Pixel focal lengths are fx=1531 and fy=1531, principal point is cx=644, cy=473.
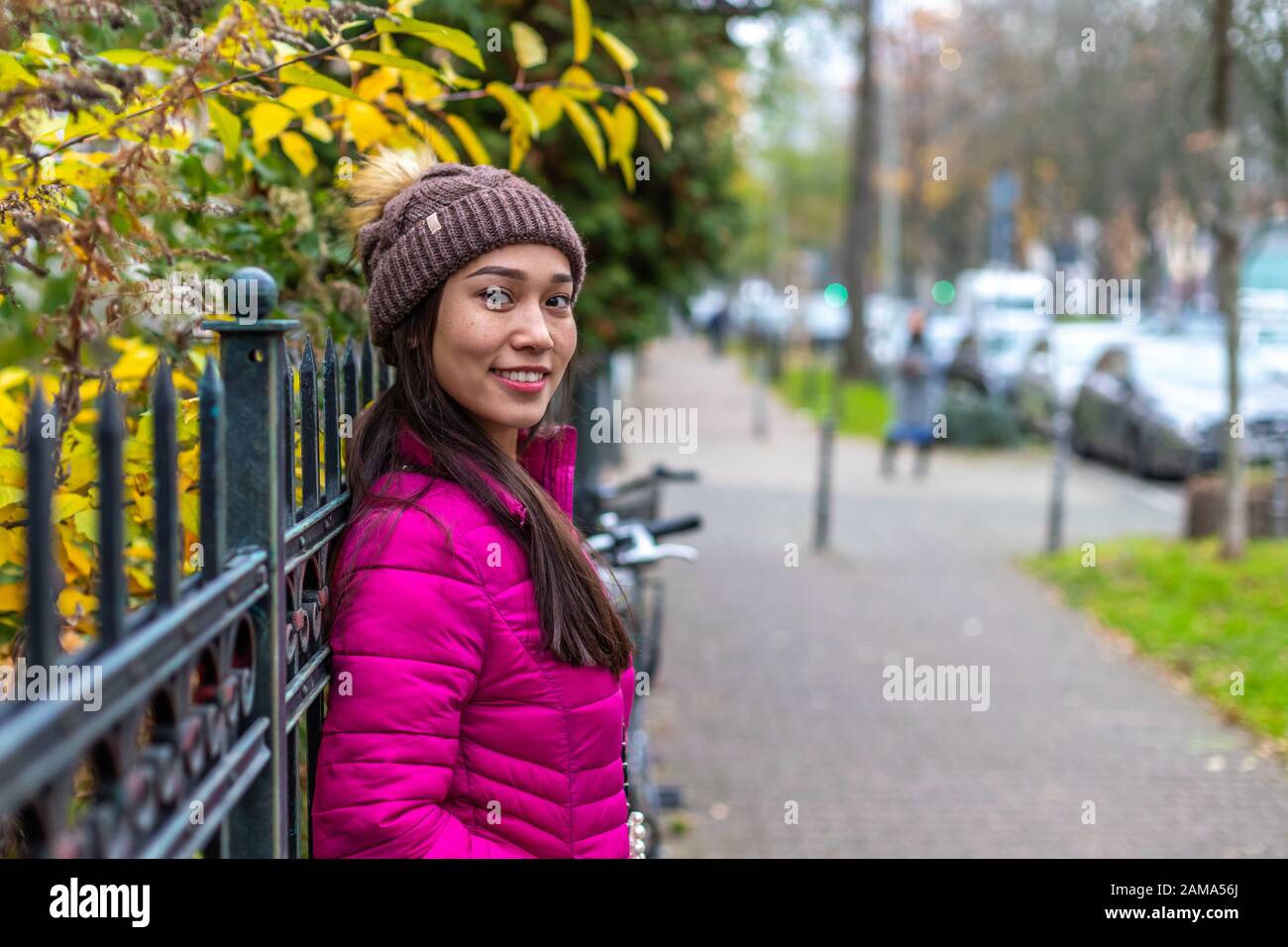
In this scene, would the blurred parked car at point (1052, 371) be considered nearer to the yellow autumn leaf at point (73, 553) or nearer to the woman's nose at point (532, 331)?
the woman's nose at point (532, 331)

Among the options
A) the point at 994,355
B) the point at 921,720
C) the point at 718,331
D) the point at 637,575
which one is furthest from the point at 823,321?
the point at 637,575

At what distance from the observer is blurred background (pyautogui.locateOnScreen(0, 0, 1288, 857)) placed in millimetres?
2467

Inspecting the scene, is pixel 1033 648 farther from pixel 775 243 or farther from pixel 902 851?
pixel 775 243

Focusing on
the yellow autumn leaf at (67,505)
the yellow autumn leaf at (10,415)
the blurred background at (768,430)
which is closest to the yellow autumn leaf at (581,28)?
the blurred background at (768,430)

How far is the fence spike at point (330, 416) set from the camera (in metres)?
2.18

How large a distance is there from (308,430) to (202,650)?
59 cm

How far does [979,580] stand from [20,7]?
386 inches

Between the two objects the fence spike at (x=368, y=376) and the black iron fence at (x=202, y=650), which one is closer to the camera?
the black iron fence at (x=202, y=650)

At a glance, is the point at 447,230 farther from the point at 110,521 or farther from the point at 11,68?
the point at 110,521

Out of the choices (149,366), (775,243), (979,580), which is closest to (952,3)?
(775,243)

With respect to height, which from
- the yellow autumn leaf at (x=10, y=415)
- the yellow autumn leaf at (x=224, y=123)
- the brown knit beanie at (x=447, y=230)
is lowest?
the yellow autumn leaf at (x=10, y=415)

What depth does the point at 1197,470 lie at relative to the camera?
16.7 meters

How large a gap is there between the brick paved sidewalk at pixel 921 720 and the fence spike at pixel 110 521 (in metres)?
4.55

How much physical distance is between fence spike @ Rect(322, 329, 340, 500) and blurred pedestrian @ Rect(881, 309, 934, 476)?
15973 mm
